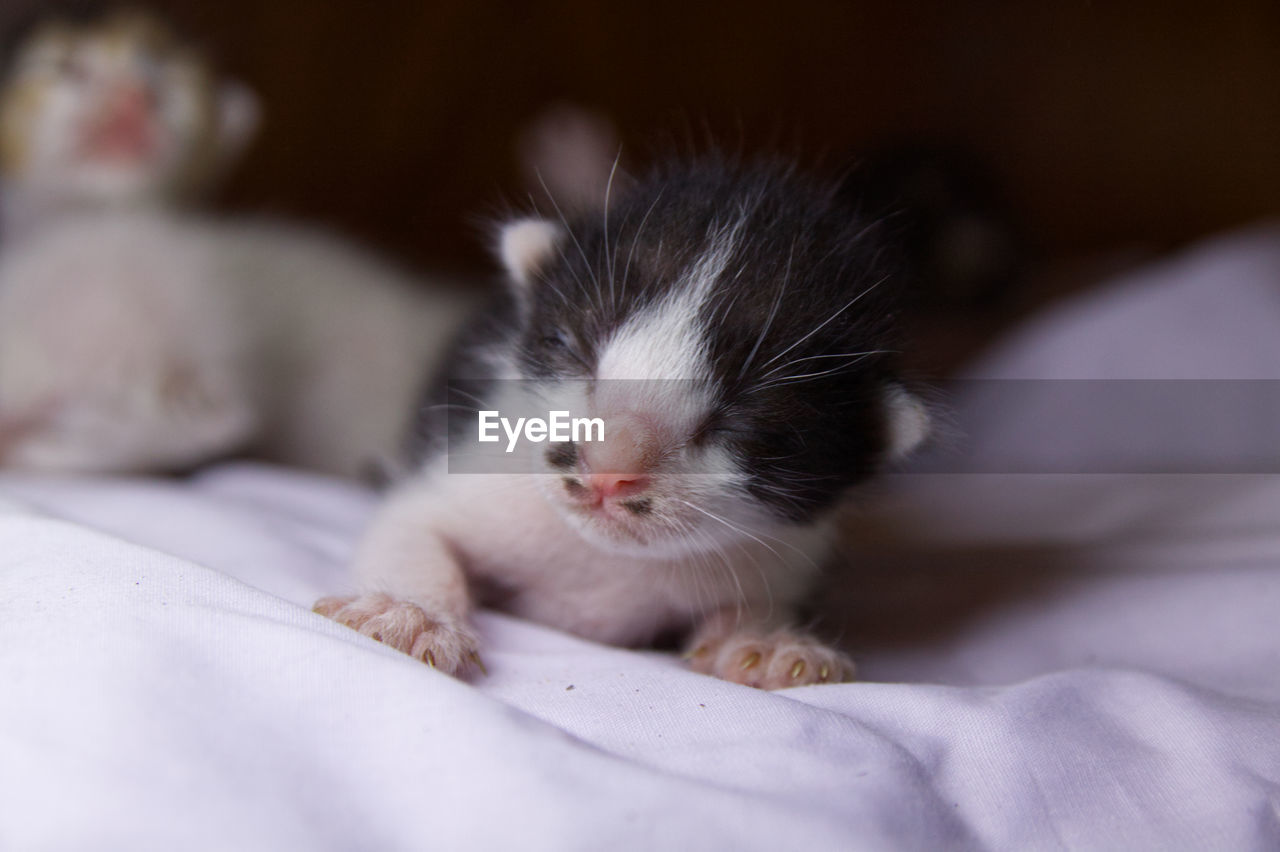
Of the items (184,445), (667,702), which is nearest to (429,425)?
(184,445)

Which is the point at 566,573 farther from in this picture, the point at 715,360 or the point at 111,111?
the point at 111,111

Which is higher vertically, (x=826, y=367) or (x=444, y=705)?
(x=826, y=367)

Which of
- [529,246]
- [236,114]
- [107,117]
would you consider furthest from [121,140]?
[529,246]

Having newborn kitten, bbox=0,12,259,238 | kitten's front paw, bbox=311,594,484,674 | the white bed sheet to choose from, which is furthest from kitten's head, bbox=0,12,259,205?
kitten's front paw, bbox=311,594,484,674

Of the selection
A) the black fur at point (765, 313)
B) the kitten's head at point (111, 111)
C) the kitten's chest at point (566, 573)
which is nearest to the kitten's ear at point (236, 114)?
the kitten's head at point (111, 111)

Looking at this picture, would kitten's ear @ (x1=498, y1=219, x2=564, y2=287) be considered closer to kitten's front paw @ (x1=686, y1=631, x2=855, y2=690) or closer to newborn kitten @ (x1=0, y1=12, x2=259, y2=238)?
kitten's front paw @ (x1=686, y1=631, x2=855, y2=690)

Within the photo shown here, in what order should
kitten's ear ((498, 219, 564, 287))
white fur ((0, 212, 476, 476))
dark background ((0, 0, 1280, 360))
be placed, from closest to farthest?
kitten's ear ((498, 219, 564, 287)) → white fur ((0, 212, 476, 476)) → dark background ((0, 0, 1280, 360))

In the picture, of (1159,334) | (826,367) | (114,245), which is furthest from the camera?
(1159,334)

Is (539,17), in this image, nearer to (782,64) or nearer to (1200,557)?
(782,64)
